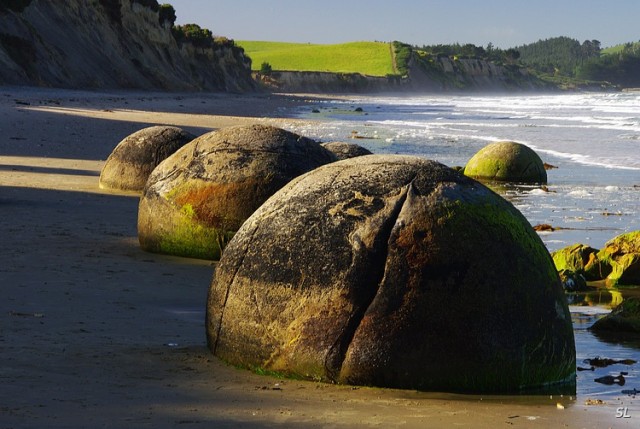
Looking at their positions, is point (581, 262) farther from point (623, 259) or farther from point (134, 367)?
point (134, 367)

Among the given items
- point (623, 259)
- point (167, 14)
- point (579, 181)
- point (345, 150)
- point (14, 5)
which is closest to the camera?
point (623, 259)

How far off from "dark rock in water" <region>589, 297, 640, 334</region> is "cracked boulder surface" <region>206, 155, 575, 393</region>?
193cm

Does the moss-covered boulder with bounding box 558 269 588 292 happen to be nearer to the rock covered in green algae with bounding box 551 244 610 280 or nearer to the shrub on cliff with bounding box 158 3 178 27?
the rock covered in green algae with bounding box 551 244 610 280

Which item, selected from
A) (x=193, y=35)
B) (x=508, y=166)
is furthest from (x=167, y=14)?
(x=508, y=166)

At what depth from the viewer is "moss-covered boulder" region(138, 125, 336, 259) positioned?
1018 centimetres

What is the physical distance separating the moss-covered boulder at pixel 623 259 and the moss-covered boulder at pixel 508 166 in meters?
10.6

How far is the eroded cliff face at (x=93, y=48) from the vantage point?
58938 mm

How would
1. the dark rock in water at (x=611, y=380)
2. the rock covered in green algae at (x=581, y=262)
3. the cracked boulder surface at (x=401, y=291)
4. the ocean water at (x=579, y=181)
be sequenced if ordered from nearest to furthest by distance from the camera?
1. the cracked boulder surface at (x=401, y=291)
2. the dark rock in water at (x=611, y=380)
3. the ocean water at (x=579, y=181)
4. the rock covered in green algae at (x=581, y=262)

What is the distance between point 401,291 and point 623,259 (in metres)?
5.67

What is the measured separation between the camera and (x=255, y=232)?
6180mm

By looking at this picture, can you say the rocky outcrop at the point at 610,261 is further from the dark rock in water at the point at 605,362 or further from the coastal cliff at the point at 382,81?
the coastal cliff at the point at 382,81

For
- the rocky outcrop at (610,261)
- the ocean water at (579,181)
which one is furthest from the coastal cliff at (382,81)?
the rocky outcrop at (610,261)

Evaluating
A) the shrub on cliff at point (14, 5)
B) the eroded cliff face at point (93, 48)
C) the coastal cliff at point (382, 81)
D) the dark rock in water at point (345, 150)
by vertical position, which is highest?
the shrub on cliff at point (14, 5)

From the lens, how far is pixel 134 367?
6.00 m
